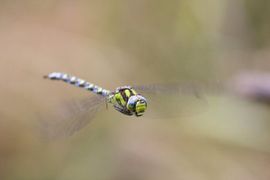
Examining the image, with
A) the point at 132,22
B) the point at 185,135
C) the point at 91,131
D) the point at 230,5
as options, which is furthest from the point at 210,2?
the point at 91,131

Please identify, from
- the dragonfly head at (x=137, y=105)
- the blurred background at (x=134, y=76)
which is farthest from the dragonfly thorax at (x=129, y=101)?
the blurred background at (x=134, y=76)

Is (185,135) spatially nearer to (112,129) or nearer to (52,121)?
(112,129)

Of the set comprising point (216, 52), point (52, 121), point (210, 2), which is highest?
point (210, 2)

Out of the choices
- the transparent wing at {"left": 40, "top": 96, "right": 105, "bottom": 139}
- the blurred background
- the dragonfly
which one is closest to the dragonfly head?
the dragonfly

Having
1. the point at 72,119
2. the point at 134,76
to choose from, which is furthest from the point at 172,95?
the point at 134,76

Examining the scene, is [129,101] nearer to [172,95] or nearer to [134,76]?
[172,95]

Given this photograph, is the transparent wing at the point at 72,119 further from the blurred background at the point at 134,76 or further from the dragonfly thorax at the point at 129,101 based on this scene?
the blurred background at the point at 134,76

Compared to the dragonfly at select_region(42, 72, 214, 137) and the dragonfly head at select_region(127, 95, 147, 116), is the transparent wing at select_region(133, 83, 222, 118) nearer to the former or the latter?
the dragonfly at select_region(42, 72, 214, 137)
